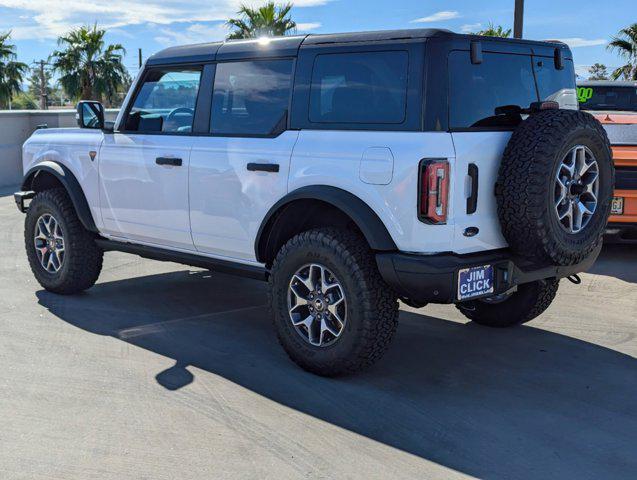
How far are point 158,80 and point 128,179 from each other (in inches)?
30.6

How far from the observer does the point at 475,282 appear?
4.15 m

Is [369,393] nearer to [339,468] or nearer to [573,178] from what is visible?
[339,468]

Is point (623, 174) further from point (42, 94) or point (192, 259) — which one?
point (42, 94)

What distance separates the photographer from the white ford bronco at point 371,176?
4.07 metres

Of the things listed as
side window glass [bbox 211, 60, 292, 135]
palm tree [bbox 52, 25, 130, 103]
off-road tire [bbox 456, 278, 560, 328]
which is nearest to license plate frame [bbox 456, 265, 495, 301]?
off-road tire [bbox 456, 278, 560, 328]

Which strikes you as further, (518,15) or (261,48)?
(518,15)

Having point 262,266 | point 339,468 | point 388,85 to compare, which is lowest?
point 339,468

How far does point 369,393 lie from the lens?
434 cm

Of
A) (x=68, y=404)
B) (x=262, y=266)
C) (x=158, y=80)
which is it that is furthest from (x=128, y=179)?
(x=68, y=404)

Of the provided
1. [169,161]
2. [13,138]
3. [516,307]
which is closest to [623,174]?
[516,307]

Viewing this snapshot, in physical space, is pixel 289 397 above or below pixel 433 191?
below

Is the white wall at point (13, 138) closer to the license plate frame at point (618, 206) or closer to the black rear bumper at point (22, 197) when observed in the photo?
the black rear bumper at point (22, 197)

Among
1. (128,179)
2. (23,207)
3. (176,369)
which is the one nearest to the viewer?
(176,369)

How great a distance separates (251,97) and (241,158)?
0.43 meters
